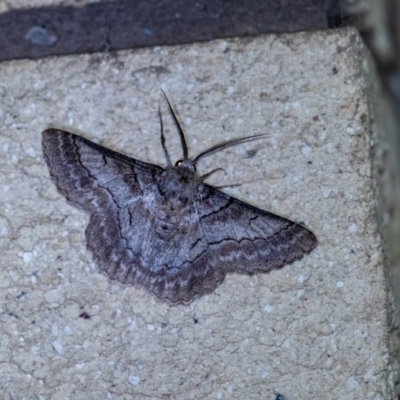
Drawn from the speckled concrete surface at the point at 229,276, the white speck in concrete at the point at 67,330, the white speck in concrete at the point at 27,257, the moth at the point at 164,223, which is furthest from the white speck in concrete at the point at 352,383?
the white speck in concrete at the point at 27,257

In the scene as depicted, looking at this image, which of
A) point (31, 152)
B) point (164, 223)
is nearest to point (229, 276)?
point (164, 223)

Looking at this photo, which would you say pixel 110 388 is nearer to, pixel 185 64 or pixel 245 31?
pixel 185 64

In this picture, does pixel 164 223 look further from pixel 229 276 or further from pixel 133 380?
pixel 133 380

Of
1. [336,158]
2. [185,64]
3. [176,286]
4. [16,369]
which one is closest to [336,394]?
[176,286]

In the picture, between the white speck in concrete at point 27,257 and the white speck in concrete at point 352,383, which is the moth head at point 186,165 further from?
the white speck in concrete at point 352,383

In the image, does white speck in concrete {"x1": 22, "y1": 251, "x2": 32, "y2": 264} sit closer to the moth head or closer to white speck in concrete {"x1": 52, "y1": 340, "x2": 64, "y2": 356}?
white speck in concrete {"x1": 52, "y1": 340, "x2": 64, "y2": 356}
